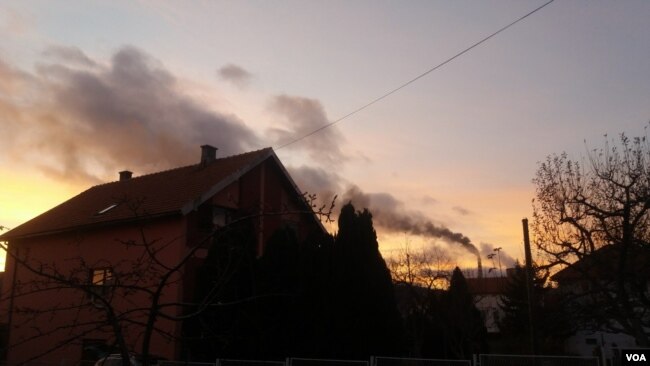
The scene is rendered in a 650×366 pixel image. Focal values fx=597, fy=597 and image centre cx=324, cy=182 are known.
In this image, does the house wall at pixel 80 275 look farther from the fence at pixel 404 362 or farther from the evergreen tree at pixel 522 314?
the evergreen tree at pixel 522 314

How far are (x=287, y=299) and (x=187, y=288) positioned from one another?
14.2 ft

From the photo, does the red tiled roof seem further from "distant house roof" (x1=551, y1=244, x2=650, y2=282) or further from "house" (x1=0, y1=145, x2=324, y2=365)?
"distant house roof" (x1=551, y1=244, x2=650, y2=282)

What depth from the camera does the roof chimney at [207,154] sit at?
26.9 meters

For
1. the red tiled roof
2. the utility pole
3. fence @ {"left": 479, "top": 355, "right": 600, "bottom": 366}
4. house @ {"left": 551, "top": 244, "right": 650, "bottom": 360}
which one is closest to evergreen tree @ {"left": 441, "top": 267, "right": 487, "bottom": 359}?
the utility pole

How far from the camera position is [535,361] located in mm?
14812

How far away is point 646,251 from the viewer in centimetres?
1802

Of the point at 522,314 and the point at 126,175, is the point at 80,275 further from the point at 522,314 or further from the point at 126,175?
the point at 522,314

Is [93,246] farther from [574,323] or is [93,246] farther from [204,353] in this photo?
[574,323]

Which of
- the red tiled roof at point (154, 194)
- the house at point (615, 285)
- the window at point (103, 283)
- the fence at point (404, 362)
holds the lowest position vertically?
the fence at point (404, 362)

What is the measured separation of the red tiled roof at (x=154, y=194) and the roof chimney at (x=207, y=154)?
33cm

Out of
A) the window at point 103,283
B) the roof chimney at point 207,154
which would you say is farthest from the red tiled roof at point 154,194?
the window at point 103,283

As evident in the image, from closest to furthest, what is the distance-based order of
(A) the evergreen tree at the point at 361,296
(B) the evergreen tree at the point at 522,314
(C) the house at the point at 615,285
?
(C) the house at the point at 615,285 → (A) the evergreen tree at the point at 361,296 → (B) the evergreen tree at the point at 522,314

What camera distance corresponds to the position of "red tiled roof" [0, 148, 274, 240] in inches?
869

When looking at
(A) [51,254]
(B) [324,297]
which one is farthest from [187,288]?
(A) [51,254]
